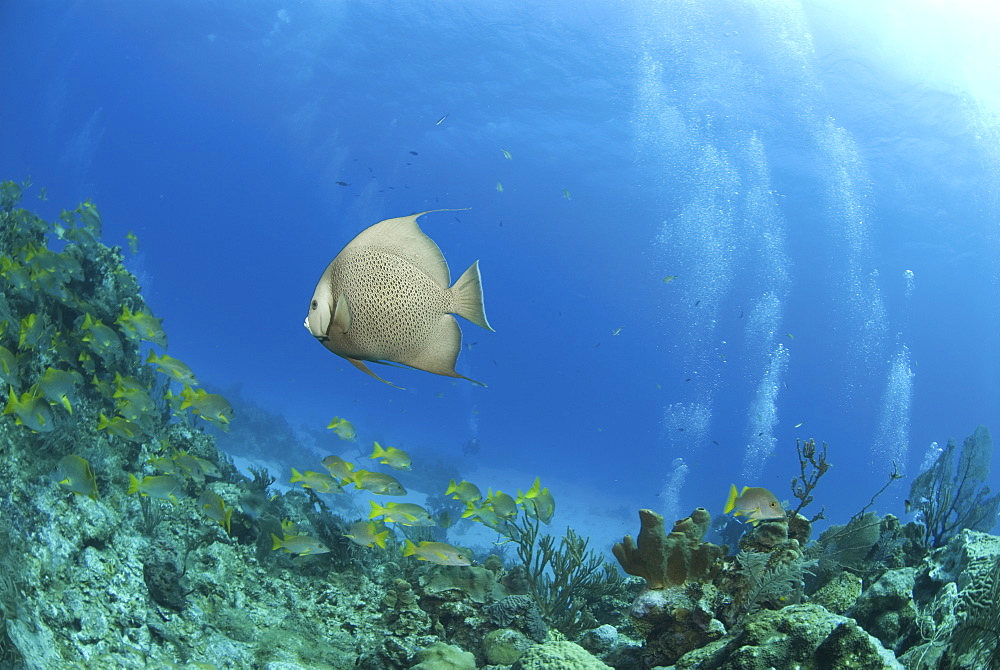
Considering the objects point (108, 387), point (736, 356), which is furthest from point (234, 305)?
point (108, 387)

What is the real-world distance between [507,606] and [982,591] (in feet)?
10.2

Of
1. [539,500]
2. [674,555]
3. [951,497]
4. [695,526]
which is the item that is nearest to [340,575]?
[539,500]

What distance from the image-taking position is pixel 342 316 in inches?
65.4

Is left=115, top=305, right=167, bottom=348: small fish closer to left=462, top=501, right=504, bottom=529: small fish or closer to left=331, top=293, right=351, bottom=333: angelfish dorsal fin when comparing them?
left=462, top=501, right=504, bottom=529: small fish

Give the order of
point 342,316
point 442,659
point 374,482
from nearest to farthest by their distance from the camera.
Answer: point 342,316 < point 442,659 < point 374,482

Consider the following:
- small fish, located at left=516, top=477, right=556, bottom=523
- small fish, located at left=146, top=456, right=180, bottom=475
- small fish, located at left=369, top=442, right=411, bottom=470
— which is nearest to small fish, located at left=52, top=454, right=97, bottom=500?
small fish, located at left=146, top=456, right=180, bottom=475

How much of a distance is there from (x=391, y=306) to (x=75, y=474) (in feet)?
13.1

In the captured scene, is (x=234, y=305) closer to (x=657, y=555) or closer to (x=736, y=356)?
(x=736, y=356)

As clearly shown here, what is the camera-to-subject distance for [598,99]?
3672 centimetres

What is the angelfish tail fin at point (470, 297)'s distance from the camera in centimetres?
171

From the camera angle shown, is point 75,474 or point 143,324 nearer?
point 75,474

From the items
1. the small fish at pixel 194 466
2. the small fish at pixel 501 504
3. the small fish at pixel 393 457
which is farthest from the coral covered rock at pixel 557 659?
the small fish at pixel 194 466

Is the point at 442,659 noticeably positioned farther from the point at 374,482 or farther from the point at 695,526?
the point at 374,482

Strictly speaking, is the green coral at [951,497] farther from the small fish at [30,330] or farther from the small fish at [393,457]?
the small fish at [30,330]
